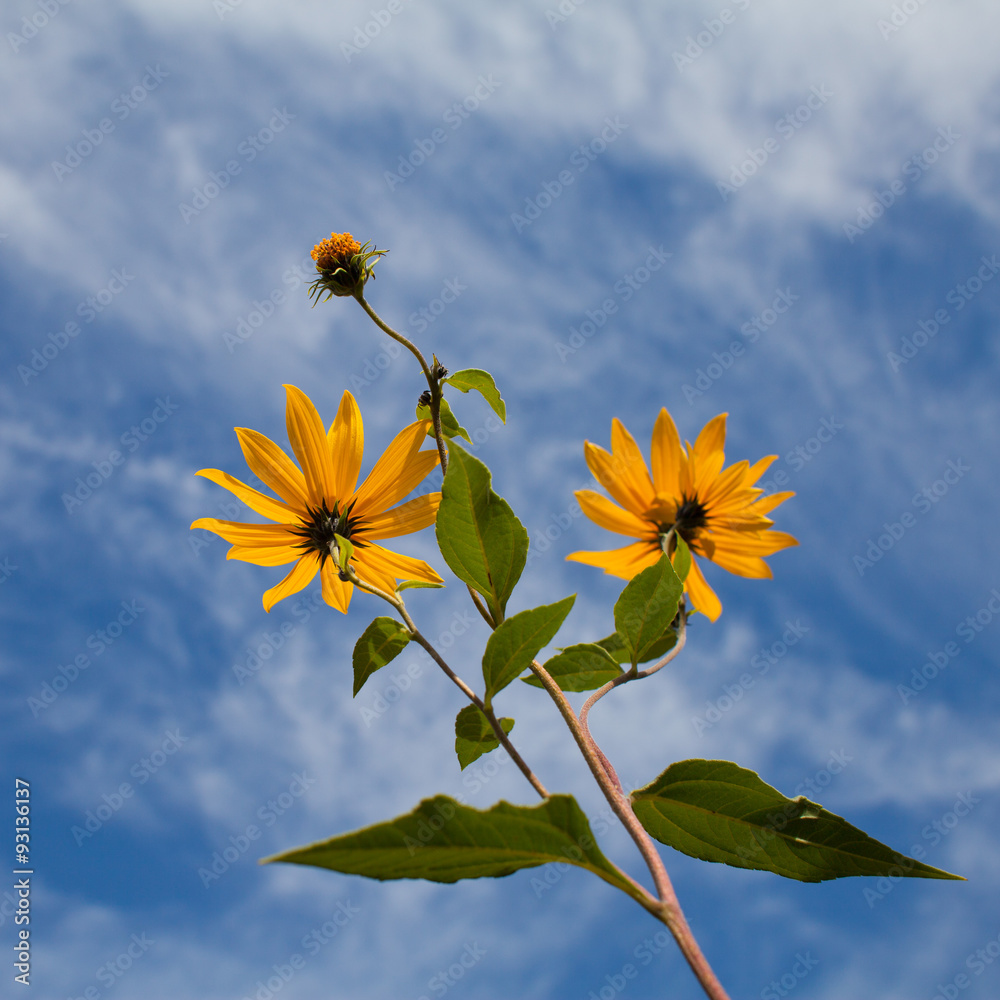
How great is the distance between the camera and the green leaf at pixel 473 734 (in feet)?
4.45

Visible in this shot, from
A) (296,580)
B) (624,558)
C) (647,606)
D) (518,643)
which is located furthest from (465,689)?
(624,558)

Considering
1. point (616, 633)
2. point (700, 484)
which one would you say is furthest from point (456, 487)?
point (700, 484)

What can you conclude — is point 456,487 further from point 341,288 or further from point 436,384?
point 341,288

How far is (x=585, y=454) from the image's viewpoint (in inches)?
72.7

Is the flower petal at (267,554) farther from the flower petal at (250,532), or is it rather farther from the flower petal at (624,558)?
the flower petal at (624,558)

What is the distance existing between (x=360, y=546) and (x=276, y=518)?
0.20m

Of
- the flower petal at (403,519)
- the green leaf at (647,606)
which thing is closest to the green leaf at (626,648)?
the green leaf at (647,606)

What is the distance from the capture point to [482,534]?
131cm

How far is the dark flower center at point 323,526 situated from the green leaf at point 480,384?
0.36 meters

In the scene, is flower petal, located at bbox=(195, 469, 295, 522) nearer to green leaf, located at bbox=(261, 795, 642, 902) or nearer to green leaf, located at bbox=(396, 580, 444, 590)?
green leaf, located at bbox=(396, 580, 444, 590)

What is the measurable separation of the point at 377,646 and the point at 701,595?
85 centimetres

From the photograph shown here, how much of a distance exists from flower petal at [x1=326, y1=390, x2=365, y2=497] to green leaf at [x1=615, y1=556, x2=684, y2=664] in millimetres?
694

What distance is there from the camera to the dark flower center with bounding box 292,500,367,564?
1.68 meters

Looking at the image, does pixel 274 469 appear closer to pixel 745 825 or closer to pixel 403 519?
pixel 403 519
